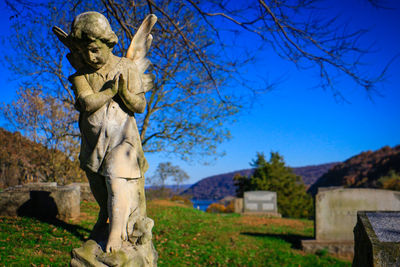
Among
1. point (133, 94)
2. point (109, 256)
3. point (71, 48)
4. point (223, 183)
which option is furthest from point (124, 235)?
point (223, 183)

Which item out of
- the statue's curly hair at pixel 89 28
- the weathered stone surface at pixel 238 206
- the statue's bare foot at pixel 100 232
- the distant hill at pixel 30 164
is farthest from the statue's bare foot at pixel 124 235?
the weathered stone surface at pixel 238 206

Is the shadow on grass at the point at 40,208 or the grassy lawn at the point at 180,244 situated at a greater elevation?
the shadow on grass at the point at 40,208

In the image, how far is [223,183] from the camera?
55.3 m

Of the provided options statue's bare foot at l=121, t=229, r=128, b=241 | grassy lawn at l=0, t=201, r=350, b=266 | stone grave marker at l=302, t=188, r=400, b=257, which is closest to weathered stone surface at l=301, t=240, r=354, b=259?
stone grave marker at l=302, t=188, r=400, b=257

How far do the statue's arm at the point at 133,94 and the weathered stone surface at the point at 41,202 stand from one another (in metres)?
6.33

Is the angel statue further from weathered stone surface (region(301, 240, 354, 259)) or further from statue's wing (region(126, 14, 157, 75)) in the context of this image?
weathered stone surface (region(301, 240, 354, 259))

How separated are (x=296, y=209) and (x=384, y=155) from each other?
54.0ft

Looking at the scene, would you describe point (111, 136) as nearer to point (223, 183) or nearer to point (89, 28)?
point (89, 28)

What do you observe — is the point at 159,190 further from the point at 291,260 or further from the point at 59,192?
the point at 291,260

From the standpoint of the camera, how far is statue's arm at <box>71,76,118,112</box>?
9.66 feet

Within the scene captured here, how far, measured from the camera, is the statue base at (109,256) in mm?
2721

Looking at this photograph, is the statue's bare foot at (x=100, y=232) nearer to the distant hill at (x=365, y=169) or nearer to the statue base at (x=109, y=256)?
the statue base at (x=109, y=256)

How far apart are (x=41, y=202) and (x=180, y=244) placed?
152 inches

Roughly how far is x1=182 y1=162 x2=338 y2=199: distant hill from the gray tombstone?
30.9 meters
